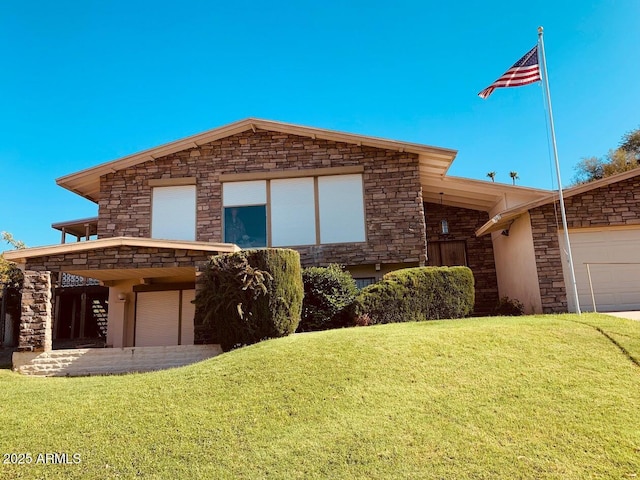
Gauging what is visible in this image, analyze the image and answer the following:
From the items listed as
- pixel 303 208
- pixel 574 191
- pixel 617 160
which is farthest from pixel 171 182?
pixel 617 160

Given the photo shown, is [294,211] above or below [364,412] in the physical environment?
above

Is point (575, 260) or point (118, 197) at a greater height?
point (118, 197)

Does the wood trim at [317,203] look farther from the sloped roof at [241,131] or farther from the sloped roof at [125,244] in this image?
the sloped roof at [125,244]

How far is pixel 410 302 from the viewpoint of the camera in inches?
433

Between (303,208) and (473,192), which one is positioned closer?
(303,208)

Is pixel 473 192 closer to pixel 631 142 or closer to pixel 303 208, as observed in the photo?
pixel 303 208

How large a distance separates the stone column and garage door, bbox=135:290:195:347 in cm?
436

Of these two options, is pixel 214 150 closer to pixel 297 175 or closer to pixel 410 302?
pixel 297 175

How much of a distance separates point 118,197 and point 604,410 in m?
14.1

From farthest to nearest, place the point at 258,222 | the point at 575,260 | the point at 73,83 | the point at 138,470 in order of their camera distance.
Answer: the point at 73,83 < the point at 258,222 < the point at 575,260 < the point at 138,470

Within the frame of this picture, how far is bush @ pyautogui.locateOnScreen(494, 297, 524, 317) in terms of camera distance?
1393cm

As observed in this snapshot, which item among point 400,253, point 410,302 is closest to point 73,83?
point 400,253

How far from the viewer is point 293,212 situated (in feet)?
47.1

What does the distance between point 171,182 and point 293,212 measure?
4.11 metres
